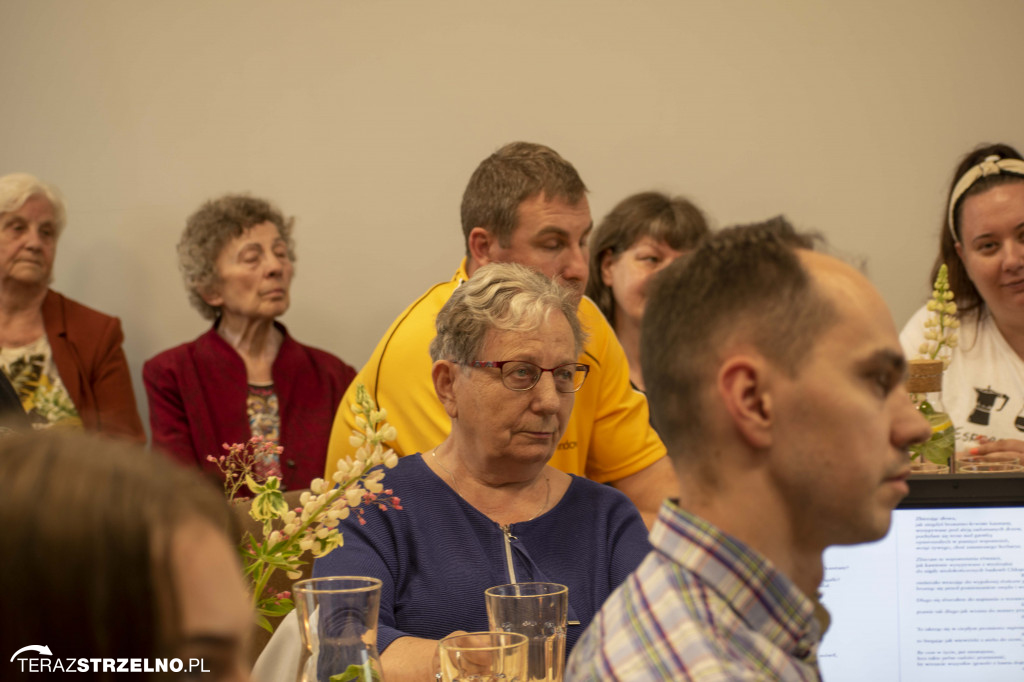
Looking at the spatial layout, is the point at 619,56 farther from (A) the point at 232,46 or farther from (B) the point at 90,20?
(B) the point at 90,20

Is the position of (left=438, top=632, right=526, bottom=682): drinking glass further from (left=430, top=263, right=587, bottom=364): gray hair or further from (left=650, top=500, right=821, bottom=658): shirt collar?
(left=430, top=263, right=587, bottom=364): gray hair

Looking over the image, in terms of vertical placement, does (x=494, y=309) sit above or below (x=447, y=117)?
below

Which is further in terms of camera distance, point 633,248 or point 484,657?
point 633,248

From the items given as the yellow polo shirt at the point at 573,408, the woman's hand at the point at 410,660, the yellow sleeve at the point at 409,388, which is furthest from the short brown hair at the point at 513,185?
the woman's hand at the point at 410,660

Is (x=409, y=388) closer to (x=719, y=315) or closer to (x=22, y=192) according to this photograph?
(x=719, y=315)

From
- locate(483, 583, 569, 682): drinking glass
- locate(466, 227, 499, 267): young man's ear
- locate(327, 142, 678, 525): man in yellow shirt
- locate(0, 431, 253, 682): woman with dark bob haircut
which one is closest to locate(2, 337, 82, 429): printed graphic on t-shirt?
locate(327, 142, 678, 525): man in yellow shirt

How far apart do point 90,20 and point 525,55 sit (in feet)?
5.91

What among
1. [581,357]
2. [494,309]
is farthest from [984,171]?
[494,309]

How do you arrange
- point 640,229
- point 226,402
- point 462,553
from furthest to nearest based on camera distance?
point 226,402 < point 640,229 < point 462,553

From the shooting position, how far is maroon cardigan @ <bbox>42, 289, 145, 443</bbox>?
12.0ft

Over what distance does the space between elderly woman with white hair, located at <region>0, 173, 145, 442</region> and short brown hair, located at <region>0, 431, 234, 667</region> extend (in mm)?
3193

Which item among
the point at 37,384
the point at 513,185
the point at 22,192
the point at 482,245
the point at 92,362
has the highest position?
the point at 22,192

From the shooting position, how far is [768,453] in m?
0.93

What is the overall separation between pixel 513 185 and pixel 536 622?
1.46m
